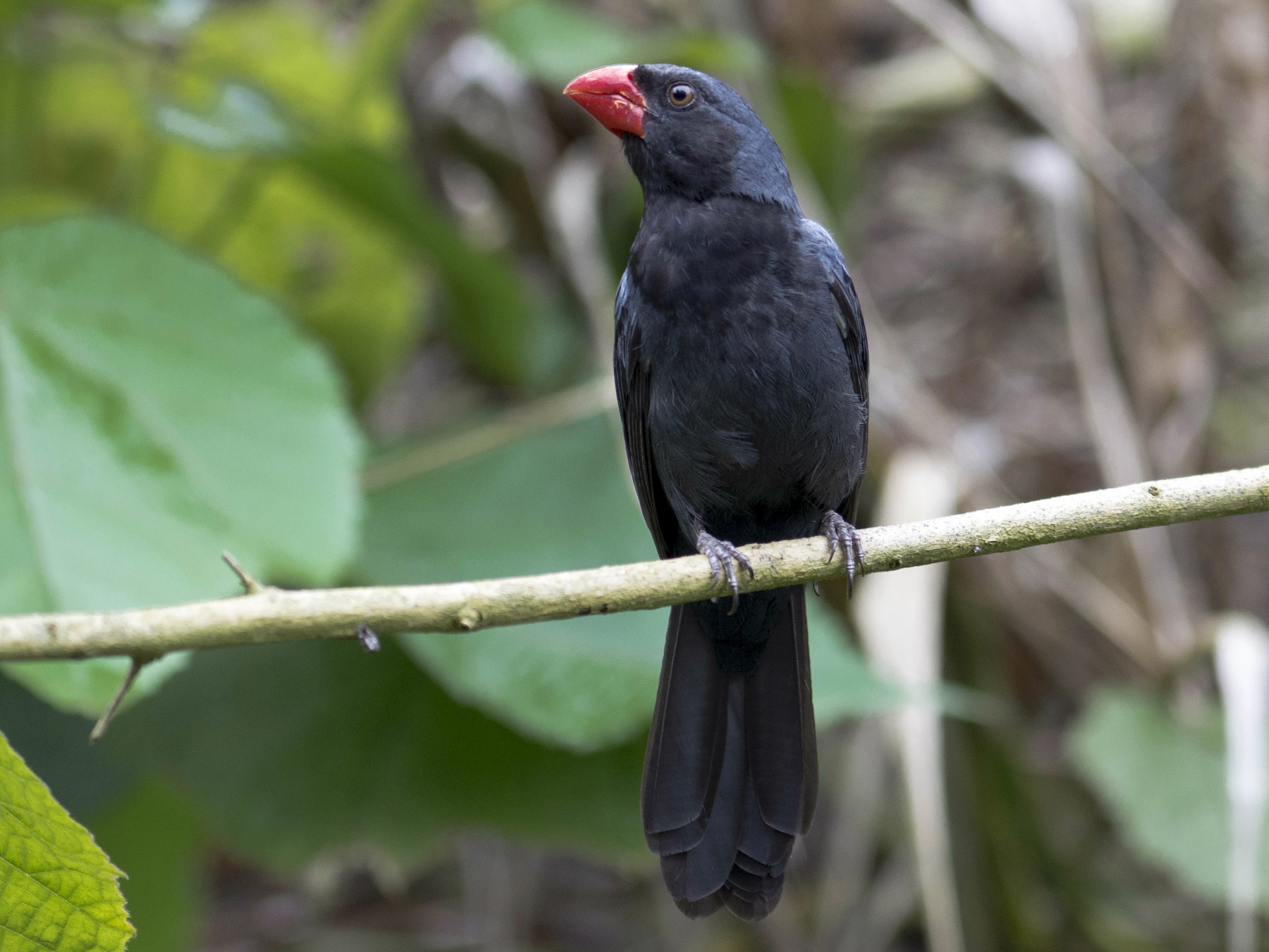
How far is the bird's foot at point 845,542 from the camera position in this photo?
6.11ft

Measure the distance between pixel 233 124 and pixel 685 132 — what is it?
1229mm

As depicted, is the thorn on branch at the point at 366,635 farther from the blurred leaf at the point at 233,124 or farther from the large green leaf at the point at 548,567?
the blurred leaf at the point at 233,124

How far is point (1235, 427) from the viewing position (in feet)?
16.3

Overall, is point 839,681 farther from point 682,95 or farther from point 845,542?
point 682,95

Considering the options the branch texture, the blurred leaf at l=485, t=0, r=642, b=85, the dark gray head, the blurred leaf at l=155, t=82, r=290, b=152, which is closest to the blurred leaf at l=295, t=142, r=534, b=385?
the blurred leaf at l=155, t=82, r=290, b=152

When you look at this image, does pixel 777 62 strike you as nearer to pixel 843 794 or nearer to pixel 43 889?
pixel 843 794

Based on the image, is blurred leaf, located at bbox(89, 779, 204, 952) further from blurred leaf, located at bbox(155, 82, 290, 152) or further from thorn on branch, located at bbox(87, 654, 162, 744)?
thorn on branch, located at bbox(87, 654, 162, 744)

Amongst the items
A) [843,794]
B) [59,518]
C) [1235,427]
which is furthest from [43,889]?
[1235,427]

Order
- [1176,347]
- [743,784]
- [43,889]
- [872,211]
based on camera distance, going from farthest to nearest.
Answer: [872,211], [1176,347], [743,784], [43,889]

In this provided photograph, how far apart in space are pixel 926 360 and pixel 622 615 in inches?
106

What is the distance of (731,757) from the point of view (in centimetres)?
219

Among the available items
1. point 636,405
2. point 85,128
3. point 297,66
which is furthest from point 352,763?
point 297,66

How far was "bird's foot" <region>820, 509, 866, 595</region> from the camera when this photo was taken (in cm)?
186

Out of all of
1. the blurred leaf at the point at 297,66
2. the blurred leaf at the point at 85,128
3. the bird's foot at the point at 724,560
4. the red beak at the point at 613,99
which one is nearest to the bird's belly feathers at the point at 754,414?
the bird's foot at the point at 724,560
